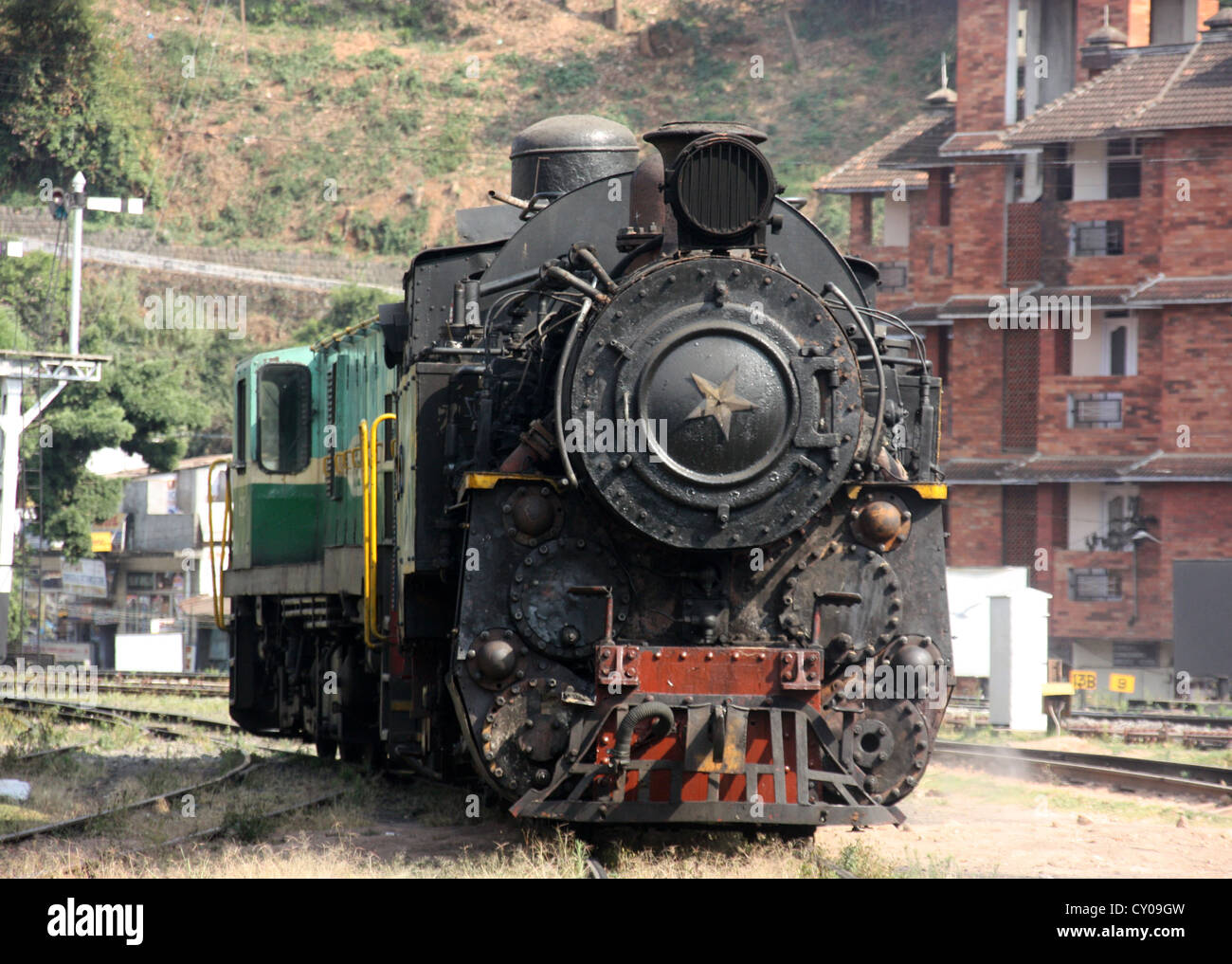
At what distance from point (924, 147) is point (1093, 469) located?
12.3 meters

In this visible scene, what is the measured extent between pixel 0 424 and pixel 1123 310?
26.1 metres

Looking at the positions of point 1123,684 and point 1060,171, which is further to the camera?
point 1060,171

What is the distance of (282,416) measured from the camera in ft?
52.0

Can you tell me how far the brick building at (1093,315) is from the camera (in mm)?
37031

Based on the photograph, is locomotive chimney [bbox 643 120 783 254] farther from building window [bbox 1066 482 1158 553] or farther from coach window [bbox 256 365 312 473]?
building window [bbox 1066 482 1158 553]

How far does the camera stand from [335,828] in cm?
1091

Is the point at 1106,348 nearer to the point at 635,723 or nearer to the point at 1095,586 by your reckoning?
the point at 1095,586

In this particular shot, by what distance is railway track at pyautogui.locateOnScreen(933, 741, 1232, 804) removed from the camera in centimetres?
1402

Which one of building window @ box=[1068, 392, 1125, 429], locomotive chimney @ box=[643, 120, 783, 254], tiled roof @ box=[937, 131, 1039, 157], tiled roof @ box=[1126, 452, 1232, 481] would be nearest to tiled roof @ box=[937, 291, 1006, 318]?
building window @ box=[1068, 392, 1125, 429]

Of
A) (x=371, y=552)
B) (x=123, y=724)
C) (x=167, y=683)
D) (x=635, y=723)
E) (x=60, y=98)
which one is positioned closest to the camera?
(x=635, y=723)

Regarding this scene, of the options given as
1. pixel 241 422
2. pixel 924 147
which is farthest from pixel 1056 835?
pixel 924 147

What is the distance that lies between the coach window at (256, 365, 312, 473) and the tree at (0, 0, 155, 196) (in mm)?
52725

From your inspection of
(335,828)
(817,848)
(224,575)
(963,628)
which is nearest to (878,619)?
(817,848)
